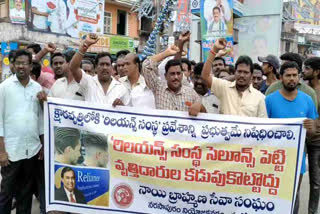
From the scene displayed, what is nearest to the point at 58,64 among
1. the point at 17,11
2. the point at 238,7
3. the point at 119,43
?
the point at 238,7

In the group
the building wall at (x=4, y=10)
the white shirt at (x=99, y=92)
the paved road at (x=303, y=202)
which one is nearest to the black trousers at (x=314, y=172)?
the paved road at (x=303, y=202)

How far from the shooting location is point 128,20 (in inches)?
864

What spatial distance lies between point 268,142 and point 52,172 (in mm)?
2118

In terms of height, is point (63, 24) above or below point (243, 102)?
above

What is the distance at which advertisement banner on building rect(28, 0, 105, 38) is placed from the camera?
14.8m

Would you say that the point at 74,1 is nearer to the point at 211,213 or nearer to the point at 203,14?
the point at 203,14

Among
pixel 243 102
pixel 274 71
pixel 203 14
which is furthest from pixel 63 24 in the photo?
pixel 243 102

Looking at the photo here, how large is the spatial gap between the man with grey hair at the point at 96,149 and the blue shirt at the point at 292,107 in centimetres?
171

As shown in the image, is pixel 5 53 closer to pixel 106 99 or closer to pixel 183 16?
pixel 183 16

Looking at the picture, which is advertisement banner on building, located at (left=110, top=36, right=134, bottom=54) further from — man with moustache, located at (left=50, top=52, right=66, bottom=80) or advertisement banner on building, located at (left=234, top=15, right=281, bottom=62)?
man with moustache, located at (left=50, top=52, right=66, bottom=80)

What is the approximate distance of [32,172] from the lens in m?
3.34

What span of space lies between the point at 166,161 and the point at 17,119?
1504mm

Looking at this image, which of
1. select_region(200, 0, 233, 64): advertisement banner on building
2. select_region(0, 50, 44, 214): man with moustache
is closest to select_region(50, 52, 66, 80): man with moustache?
select_region(0, 50, 44, 214): man with moustache

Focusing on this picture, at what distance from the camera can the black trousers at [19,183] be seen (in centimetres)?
312
